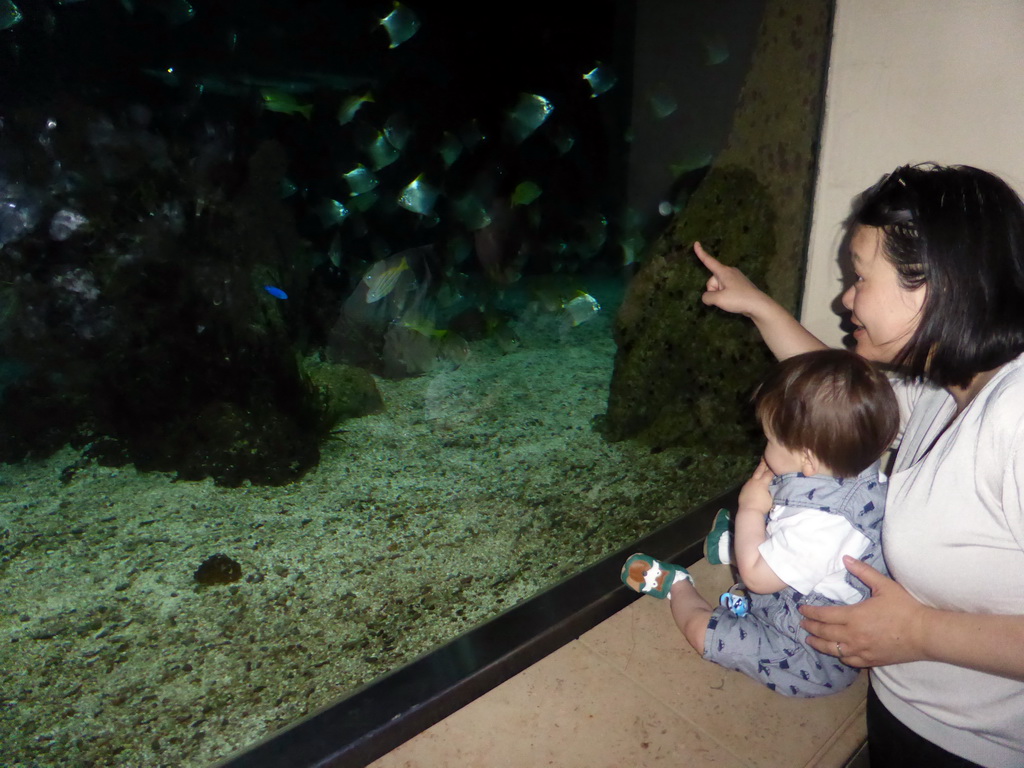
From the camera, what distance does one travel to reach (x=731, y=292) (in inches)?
76.6

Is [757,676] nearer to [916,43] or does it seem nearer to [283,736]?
[283,736]

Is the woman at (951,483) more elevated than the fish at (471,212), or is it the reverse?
the fish at (471,212)

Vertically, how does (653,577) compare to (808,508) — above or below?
below

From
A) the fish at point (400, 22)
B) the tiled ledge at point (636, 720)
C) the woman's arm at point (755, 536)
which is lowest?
the tiled ledge at point (636, 720)

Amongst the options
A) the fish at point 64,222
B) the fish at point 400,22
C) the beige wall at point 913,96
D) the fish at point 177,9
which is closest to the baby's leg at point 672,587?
the beige wall at point 913,96

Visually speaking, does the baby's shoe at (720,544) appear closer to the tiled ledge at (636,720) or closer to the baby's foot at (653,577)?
the baby's foot at (653,577)

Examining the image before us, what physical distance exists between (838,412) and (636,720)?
1.10 metres

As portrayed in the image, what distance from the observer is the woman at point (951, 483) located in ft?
3.92

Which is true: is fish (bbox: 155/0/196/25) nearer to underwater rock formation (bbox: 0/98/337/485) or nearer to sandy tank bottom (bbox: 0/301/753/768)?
underwater rock formation (bbox: 0/98/337/485)

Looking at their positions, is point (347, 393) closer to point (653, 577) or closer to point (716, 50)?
point (653, 577)

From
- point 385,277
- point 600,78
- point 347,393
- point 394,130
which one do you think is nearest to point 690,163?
point 600,78

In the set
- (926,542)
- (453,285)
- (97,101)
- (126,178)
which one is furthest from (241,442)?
(453,285)

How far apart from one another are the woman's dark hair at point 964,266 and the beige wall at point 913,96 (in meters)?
1.06

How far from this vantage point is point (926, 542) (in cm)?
128
